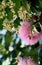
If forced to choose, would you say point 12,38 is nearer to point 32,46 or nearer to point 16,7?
point 32,46

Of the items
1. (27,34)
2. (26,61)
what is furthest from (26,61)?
(27,34)

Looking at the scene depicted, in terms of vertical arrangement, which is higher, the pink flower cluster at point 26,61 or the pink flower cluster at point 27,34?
the pink flower cluster at point 27,34

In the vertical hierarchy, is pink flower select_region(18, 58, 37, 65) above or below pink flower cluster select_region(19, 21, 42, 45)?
below

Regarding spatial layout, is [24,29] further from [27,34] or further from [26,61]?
[26,61]

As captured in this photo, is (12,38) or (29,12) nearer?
(29,12)

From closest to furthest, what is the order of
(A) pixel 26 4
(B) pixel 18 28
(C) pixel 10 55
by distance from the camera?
(A) pixel 26 4
(B) pixel 18 28
(C) pixel 10 55

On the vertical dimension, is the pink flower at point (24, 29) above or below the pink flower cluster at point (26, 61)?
above

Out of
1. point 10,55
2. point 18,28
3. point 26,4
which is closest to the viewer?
point 26,4

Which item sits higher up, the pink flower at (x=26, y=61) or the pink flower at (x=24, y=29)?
the pink flower at (x=24, y=29)

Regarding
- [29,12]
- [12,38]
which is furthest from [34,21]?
[12,38]

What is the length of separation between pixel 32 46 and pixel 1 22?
157 millimetres

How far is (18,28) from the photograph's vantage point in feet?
2.99

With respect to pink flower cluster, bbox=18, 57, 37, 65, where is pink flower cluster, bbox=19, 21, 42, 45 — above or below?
above

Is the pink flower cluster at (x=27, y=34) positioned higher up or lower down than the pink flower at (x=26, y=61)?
higher up
